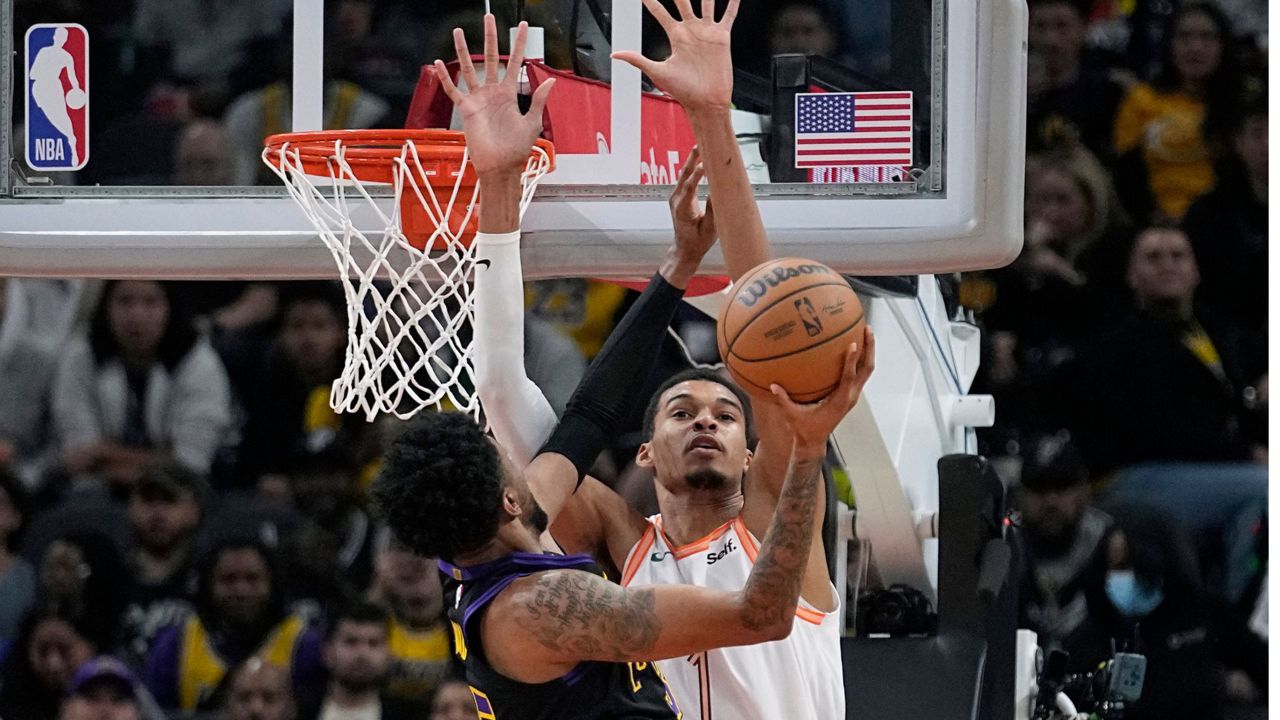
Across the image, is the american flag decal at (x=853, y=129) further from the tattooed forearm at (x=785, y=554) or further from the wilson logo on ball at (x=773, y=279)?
the tattooed forearm at (x=785, y=554)

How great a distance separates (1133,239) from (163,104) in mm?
3590

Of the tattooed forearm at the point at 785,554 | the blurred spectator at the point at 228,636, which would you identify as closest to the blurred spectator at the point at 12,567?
the blurred spectator at the point at 228,636

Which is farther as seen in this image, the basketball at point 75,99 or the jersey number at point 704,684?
the basketball at point 75,99

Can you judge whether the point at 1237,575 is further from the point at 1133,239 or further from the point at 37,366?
the point at 37,366

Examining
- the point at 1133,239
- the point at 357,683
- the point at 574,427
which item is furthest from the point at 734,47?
the point at 574,427

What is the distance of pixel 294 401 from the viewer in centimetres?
582

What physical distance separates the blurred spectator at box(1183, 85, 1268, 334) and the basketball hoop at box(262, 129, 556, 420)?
3534mm

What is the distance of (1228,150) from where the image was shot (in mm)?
5938

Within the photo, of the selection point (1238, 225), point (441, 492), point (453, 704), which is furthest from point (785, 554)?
point (1238, 225)

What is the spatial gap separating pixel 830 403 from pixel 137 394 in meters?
4.34

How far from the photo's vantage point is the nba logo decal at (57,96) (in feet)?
11.5

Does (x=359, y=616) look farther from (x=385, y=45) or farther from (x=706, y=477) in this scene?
(x=706, y=477)

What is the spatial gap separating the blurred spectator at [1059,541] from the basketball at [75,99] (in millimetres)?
3665

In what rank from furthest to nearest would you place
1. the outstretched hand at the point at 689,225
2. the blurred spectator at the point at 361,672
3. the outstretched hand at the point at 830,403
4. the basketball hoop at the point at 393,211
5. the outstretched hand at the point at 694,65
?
1. the blurred spectator at the point at 361,672
2. the basketball hoop at the point at 393,211
3. the outstretched hand at the point at 689,225
4. the outstretched hand at the point at 694,65
5. the outstretched hand at the point at 830,403
